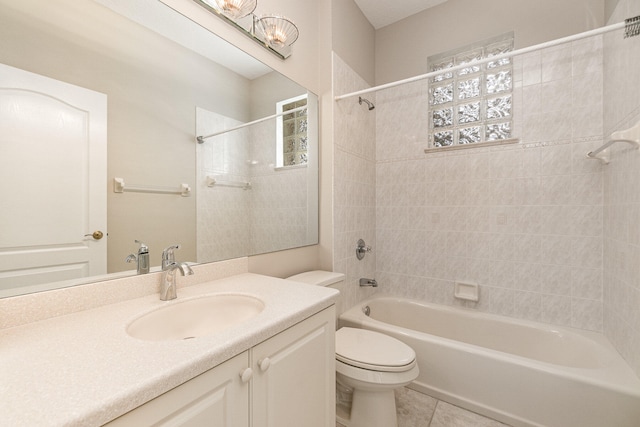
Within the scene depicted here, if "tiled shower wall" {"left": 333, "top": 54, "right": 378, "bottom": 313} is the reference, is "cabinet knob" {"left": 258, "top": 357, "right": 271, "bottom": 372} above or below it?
below

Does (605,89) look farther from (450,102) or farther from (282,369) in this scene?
(282,369)

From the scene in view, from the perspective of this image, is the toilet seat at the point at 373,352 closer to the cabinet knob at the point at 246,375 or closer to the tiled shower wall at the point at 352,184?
the tiled shower wall at the point at 352,184

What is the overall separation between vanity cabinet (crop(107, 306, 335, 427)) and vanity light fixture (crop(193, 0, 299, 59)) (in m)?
1.46

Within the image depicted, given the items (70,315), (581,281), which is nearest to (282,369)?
(70,315)

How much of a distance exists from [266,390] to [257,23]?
1727 mm

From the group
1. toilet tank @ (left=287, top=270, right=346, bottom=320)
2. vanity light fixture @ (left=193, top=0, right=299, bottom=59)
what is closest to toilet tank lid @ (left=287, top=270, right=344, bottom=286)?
toilet tank @ (left=287, top=270, right=346, bottom=320)

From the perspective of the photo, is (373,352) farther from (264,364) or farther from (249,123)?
(249,123)

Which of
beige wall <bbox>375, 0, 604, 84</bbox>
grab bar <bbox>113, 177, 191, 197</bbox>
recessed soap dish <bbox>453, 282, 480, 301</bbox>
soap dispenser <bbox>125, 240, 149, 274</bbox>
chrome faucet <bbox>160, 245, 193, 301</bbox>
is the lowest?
recessed soap dish <bbox>453, 282, 480, 301</bbox>

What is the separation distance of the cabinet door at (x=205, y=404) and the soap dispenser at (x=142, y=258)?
58 cm

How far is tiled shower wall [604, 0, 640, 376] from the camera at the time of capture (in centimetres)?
125

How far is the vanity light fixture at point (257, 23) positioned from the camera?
1.27 metres

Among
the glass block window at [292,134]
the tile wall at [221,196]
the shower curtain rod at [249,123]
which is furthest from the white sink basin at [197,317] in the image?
the glass block window at [292,134]

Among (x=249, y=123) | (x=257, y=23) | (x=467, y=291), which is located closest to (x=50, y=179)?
(x=249, y=123)

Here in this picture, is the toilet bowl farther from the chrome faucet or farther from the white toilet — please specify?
the chrome faucet
